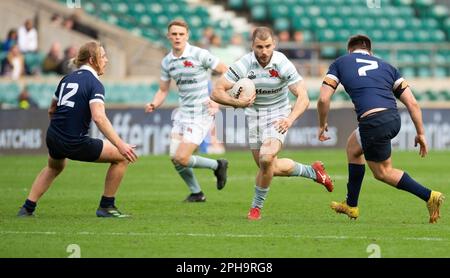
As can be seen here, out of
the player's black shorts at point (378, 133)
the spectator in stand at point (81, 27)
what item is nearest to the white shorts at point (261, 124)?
the player's black shorts at point (378, 133)

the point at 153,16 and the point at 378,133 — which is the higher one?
the point at 153,16

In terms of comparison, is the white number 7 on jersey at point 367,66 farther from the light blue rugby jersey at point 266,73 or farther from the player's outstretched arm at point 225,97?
the player's outstretched arm at point 225,97

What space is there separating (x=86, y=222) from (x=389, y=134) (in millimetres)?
3342

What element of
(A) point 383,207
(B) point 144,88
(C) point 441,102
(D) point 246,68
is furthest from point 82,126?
(C) point 441,102

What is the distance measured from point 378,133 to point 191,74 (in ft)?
13.3

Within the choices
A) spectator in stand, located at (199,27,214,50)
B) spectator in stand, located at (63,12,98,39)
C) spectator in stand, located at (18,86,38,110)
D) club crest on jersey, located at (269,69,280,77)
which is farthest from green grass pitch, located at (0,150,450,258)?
spectator in stand, located at (63,12,98,39)

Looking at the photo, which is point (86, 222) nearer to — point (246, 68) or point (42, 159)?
point (246, 68)

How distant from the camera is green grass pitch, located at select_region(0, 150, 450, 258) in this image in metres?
9.71

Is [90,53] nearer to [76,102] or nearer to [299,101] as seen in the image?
[76,102]

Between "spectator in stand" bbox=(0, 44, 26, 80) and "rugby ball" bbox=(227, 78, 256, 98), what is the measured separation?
1666cm

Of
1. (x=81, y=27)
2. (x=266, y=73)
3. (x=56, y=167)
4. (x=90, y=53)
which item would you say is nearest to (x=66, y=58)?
(x=81, y=27)

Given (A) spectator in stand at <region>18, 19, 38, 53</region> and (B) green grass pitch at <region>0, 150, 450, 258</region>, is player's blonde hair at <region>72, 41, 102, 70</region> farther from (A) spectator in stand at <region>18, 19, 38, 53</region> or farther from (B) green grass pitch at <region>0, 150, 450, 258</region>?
(A) spectator in stand at <region>18, 19, 38, 53</region>

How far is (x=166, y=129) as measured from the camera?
25328 mm

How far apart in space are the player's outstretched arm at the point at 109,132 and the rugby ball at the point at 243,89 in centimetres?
127
